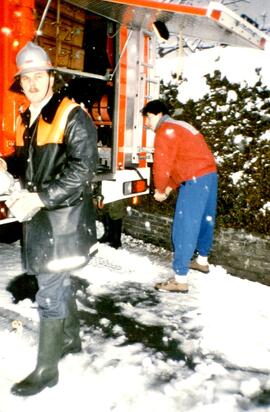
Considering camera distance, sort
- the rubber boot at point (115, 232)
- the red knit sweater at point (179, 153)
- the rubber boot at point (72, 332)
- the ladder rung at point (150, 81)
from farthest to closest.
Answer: the rubber boot at point (115, 232), the ladder rung at point (150, 81), the red knit sweater at point (179, 153), the rubber boot at point (72, 332)

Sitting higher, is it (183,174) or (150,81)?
(150,81)

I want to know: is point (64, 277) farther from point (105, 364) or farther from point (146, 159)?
point (146, 159)

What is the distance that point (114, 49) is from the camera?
459 cm

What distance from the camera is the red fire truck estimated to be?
3.59 m

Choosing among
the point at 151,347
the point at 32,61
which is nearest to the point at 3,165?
the point at 32,61

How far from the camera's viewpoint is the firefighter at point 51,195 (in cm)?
219

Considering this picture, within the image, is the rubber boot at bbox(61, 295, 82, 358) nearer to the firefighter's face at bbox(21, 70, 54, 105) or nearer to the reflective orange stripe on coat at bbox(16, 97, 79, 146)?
the reflective orange stripe on coat at bbox(16, 97, 79, 146)

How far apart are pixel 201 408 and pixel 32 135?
6.12 ft

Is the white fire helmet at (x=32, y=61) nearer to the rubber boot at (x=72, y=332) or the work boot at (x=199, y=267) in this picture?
the rubber boot at (x=72, y=332)

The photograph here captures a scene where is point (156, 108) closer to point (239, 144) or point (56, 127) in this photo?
point (239, 144)

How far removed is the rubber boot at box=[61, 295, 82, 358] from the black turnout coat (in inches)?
19.7

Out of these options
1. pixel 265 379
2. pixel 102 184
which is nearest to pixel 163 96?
pixel 102 184

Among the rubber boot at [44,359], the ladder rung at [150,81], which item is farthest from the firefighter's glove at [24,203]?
the ladder rung at [150,81]

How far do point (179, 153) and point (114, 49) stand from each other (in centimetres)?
158
